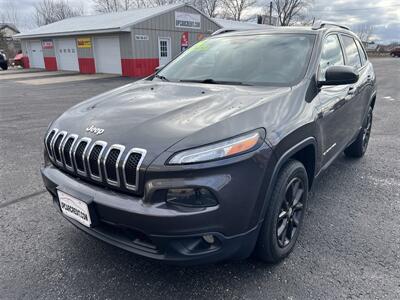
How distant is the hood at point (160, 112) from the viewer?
1.98m

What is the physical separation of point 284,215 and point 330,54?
1.81m

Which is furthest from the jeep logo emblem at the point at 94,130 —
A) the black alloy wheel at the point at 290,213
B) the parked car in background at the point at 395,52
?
the parked car in background at the point at 395,52

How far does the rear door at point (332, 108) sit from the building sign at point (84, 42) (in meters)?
21.8

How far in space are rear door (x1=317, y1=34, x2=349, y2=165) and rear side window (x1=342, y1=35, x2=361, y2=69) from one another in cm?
27

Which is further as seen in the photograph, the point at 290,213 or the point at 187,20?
the point at 187,20

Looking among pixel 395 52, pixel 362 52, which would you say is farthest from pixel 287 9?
pixel 362 52

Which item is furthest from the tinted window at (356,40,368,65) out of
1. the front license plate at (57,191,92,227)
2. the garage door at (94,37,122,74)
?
the garage door at (94,37,122,74)

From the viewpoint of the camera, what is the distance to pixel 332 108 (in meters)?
3.02

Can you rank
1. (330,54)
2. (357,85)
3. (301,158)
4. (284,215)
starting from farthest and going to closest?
(357,85) → (330,54) → (301,158) → (284,215)

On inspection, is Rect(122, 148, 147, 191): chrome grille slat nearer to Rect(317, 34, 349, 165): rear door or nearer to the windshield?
the windshield

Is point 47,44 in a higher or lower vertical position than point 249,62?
lower

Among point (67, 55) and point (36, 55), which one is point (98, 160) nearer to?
point (67, 55)

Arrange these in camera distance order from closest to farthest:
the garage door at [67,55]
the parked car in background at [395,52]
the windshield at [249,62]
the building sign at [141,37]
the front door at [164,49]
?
the windshield at [249,62]
the building sign at [141,37]
the front door at [164,49]
the garage door at [67,55]
the parked car in background at [395,52]

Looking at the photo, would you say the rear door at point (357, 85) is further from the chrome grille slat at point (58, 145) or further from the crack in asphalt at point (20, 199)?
the crack in asphalt at point (20, 199)
